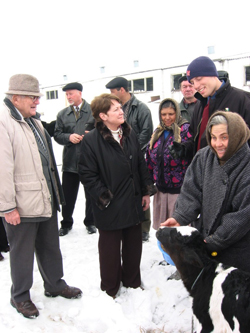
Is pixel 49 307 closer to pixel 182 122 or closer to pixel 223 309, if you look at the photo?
pixel 223 309

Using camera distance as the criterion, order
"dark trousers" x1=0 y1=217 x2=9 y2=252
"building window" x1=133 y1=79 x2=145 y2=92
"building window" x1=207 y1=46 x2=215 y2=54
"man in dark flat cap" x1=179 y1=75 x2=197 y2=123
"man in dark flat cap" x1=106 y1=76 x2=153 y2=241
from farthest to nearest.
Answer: "building window" x1=133 y1=79 x2=145 y2=92 → "building window" x1=207 y1=46 x2=215 y2=54 → "man in dark flat cap" x1=106 y1=76 x2=153 y2=241 → "dark trousers" x1=0 y1=217 x2=9 y2=252 → "man in dark flat cap" x1=179 y1=75 x2=197 y2=123

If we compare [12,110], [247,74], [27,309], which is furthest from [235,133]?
[247,74]

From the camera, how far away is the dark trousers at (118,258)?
3.26 metres

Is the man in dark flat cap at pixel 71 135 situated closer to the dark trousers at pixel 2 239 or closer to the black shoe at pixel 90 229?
the black shoe at pixel 90 229

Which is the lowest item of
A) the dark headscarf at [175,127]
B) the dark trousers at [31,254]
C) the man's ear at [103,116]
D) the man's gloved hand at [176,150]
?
the dark trousers at [31,254]

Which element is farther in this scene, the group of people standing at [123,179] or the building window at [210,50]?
the building window at [210,50]

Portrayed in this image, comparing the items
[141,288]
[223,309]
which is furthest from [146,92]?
[223,309]

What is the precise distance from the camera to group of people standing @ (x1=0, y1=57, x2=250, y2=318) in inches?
91.7

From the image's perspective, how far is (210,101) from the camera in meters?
2.96

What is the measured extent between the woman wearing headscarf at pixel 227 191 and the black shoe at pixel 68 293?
1.71 meters

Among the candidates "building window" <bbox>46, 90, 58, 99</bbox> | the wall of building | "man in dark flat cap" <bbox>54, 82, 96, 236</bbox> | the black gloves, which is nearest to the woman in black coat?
the black gloves

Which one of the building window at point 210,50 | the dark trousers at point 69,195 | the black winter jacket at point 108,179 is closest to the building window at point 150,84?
the building window at point 210,50

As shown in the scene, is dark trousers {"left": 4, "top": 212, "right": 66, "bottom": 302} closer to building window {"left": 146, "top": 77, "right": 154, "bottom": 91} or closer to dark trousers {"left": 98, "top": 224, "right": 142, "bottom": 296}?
dark trousers {"left": 98, "top": 224, "right": 142, "bottom": 296}

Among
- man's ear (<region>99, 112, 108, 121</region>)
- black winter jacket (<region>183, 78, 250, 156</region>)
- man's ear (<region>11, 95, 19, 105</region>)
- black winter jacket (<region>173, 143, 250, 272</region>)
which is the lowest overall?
black winter jacket (<region>173, 143, 250, 272</region>)
